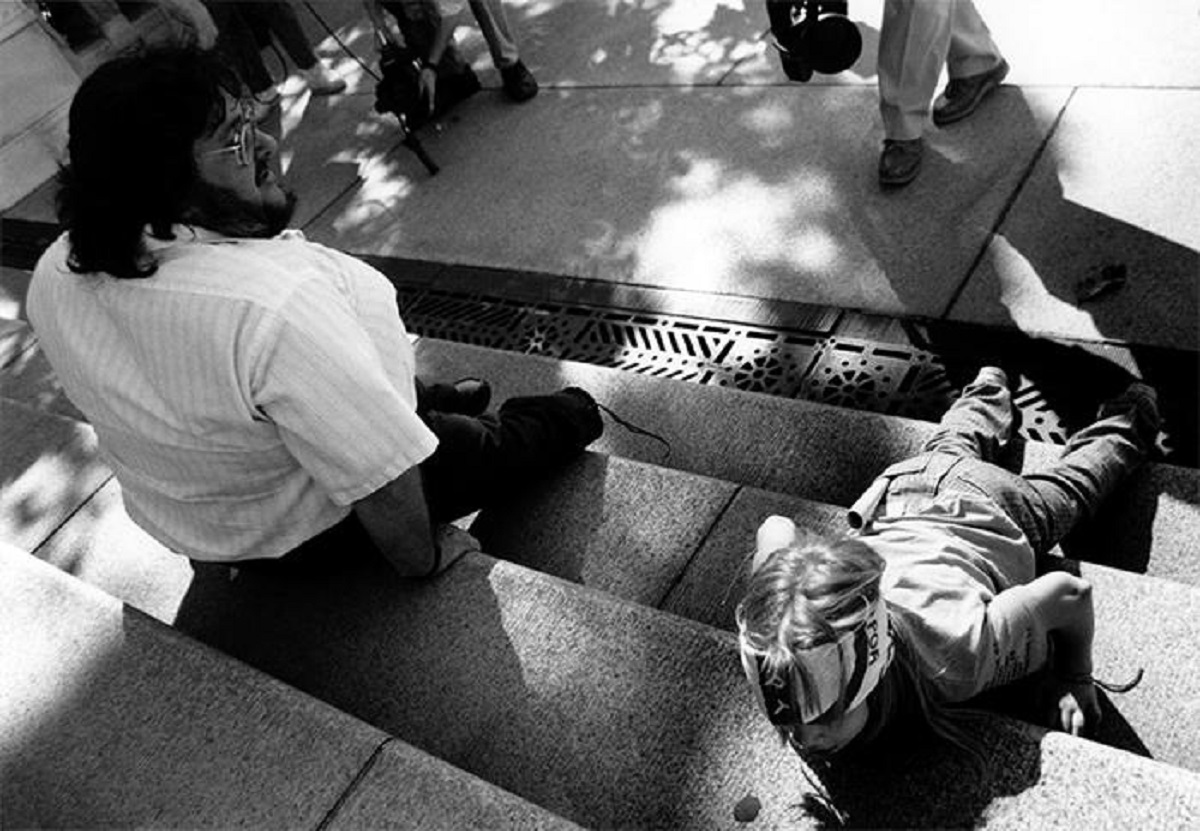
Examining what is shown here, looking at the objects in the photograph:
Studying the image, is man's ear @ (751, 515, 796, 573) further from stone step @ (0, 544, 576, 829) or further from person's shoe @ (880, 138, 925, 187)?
person's shoe @ (880, 138, 925, 187)

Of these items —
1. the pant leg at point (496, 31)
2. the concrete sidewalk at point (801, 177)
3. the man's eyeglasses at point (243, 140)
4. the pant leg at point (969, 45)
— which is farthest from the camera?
the pant leg at point (496, 31)

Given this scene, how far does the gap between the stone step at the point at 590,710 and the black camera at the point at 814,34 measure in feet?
7.29

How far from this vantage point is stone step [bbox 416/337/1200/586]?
7.90 ft

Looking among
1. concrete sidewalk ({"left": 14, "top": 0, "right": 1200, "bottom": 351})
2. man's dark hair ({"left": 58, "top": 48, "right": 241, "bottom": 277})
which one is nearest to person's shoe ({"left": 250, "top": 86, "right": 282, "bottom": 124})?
concrete sidewalk ({"left": 14, "top": 0, "right": 1200, "bottom": 351})

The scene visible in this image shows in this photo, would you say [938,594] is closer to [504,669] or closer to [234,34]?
[504,669]

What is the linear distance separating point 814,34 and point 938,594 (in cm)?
227

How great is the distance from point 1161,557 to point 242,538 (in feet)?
7.07

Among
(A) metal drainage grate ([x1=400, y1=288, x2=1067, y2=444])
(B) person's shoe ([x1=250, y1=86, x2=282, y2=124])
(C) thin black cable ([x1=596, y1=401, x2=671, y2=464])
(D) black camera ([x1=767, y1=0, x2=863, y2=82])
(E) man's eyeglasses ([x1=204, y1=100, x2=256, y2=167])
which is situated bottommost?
(A) metal drainage grate ([x1=400, y1=288, x2=1067, y2=444])

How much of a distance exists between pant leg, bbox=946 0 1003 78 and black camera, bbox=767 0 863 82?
50 cm

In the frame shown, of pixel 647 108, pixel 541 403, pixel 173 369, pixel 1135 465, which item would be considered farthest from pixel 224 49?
pixel 1135 465

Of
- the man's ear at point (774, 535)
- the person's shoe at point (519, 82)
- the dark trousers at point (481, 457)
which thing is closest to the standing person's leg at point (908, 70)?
the dark trousers at point (481, 457)

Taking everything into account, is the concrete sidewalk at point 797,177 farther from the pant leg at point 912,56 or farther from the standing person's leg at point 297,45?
the standing person's leg at point 297,45

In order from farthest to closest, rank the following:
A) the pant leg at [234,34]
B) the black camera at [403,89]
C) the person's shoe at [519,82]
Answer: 1. the pant leg at [234,34]
2. the person's shoe at [519,82]
3. the black camera at [403,89]

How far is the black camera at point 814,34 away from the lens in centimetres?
346
